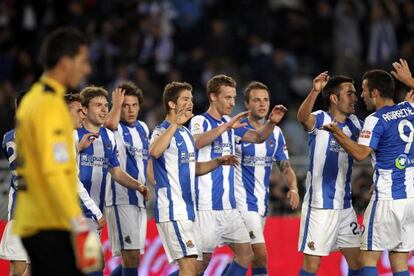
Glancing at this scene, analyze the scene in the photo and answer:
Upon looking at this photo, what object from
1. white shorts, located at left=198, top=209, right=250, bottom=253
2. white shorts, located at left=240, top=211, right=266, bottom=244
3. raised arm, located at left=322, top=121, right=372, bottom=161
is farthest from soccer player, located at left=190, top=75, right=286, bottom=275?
raised arm, located at left=322, top=121, right=372, bottom=161

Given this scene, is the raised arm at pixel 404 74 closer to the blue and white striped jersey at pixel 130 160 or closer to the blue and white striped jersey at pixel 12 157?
the blue and white striped jersey at pixel 130 160

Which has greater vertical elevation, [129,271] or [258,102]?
[258,102]

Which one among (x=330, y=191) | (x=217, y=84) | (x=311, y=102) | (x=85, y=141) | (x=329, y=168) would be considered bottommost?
(x=330, y=191)

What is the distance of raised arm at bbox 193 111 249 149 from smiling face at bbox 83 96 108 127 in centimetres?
110

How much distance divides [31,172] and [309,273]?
4836 mm

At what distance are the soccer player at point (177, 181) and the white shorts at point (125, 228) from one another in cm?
124

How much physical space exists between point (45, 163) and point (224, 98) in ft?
15.8

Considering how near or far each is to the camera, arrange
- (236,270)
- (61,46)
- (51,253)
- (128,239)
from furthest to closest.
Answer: (128,239), (236,270), (61,46), (51,253)

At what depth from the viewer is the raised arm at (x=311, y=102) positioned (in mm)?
10609

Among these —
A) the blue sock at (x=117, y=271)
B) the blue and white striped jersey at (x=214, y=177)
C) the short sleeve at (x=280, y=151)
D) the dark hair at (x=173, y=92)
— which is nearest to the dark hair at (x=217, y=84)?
the blue and white striped jersey at (x=214, y=177)

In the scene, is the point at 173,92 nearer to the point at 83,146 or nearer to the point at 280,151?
the point at 83,146

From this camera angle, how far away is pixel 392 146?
34.8 ft

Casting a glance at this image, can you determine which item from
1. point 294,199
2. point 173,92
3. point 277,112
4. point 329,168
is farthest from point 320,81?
point 294,199

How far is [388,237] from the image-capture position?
10.5 m
